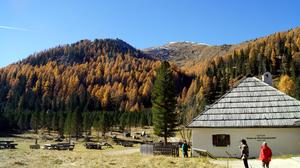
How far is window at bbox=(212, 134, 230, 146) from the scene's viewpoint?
98.6 feet

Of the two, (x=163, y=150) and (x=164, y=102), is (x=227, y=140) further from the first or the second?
(x=164, y=102)

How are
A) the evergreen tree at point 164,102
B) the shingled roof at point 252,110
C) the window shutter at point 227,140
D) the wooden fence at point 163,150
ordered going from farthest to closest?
1. the evergreen tree at point 164,102
2. the wooden fence at point 163,150
3. the window shutter at point 227,140
4. the shingled roof at point 252,110

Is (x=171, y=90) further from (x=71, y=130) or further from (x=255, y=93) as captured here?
(x=71, y=130)

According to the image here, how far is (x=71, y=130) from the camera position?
10612 cm

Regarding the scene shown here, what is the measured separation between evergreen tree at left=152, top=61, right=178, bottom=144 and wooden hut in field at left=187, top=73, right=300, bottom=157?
19586mm

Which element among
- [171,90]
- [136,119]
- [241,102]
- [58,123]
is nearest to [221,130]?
[241,102]

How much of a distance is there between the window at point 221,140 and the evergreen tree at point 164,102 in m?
21.6

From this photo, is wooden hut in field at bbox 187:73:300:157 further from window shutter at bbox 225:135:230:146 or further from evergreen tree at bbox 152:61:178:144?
evergreen tree at bbox 152:61:178:144

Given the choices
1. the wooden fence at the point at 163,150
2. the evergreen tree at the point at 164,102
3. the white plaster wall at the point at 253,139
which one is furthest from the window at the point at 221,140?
the evergreen tree at the point at 164,102

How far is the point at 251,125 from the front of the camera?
29344mm

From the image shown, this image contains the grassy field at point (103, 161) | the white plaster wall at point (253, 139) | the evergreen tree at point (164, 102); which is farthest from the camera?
the evergreen tree at point (164, 102)

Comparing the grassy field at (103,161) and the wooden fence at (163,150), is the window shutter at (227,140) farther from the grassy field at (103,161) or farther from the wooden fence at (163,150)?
the wooden fence at (163,150)

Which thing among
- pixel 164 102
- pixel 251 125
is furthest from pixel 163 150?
pixel 164 102

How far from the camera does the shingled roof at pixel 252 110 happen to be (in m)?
29.4
